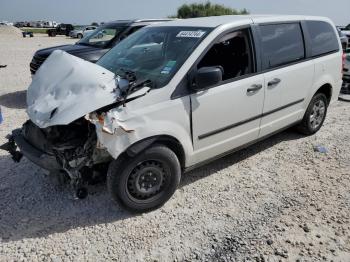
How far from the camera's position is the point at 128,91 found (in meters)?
3.22

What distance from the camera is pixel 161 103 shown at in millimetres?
3365

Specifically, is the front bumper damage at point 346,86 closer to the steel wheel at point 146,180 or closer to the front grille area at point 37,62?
the steel wheel at point 146,180

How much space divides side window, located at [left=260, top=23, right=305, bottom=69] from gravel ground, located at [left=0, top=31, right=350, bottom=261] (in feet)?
4.50

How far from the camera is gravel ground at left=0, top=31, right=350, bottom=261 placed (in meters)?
3.07

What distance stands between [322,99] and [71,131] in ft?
13.3

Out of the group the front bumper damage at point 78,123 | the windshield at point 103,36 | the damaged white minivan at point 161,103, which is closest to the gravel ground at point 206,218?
the damaged white minivan at point 161,103

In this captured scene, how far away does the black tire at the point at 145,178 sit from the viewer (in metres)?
3.29

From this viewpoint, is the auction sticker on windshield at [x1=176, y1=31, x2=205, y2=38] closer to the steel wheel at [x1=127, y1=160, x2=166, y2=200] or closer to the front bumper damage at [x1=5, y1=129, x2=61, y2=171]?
the steel wheel at [x1=127, y1=160, x2=166, y2=200]

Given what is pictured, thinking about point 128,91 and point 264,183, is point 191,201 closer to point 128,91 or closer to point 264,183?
point 264,183

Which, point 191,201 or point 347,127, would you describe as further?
point 347,127

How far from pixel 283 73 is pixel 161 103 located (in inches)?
76.3

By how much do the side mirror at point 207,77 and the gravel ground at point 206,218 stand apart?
1.30 meters

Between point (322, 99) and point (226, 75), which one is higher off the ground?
point (226, 75)

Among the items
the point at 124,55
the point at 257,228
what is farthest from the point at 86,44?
the point at 257,228
